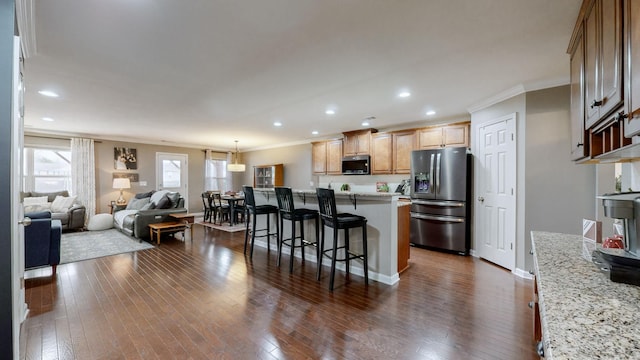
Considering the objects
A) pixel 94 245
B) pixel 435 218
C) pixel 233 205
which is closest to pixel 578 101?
pixel 435 218

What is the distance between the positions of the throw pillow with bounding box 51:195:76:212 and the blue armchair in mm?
3479

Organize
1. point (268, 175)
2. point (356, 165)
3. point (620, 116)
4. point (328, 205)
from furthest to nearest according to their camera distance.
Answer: point (268, 175) → point (356, 165) → point (328, 205) → point (620, 116)

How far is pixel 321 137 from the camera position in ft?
23.3

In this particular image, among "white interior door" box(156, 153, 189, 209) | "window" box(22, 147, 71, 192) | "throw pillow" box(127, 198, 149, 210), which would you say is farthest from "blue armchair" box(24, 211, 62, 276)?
"white interior door" box(156, 153, 189, 209)

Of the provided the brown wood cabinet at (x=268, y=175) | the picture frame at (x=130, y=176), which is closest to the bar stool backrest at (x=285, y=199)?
the brown wood cabinet at (x=268, y=175)

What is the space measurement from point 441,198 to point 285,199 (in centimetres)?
260

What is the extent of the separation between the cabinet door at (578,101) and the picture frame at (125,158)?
909cm

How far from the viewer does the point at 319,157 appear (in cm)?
686

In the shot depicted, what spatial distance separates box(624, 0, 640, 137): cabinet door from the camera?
91 cm

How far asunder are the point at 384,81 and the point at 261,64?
142cm

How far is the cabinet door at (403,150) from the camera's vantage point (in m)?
5.17

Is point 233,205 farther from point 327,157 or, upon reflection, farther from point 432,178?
point 432,178

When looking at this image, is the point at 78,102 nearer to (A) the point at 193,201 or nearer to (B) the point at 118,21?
(B) the point at 118,21

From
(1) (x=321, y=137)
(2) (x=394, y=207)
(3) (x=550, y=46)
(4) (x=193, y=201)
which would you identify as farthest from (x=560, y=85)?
(4) (x=193, y=201)
